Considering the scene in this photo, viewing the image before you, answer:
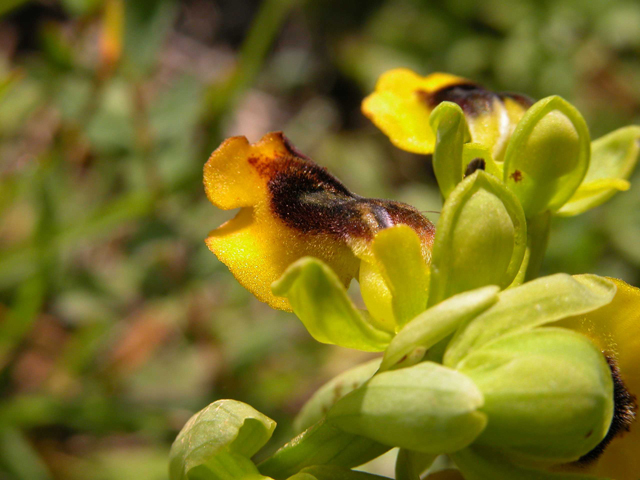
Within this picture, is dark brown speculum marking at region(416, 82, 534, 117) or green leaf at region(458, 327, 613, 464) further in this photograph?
dark brown speculum marking at region(416, 82, 534, 117)

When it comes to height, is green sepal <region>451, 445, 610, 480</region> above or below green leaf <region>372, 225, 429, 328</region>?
below

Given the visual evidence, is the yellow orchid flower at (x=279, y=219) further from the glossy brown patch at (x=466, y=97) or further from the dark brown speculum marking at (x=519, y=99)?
the dark brown speculum marking at (x=519, y=99)

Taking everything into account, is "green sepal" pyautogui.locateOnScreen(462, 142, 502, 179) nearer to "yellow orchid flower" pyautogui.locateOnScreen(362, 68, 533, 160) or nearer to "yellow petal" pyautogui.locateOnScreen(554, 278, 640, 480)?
"yellow orchid flower" pyautogui.locateOnScreen(362, 68, 533, 160)

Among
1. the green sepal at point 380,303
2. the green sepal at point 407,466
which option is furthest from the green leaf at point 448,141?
the green sepal at point 407,466

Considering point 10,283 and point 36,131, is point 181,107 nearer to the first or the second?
point 10,283

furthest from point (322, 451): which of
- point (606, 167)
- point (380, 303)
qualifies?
point (606, 167)

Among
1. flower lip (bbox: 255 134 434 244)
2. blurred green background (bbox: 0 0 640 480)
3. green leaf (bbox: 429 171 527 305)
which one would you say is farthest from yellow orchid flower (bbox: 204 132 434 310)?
blurred green background (bbox: 0 0 640 480)

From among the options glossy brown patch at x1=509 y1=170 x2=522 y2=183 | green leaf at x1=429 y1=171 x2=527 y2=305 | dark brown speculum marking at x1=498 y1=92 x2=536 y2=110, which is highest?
dark brown speculum marking at x1=498 y1=92 x2=536 y2=110
